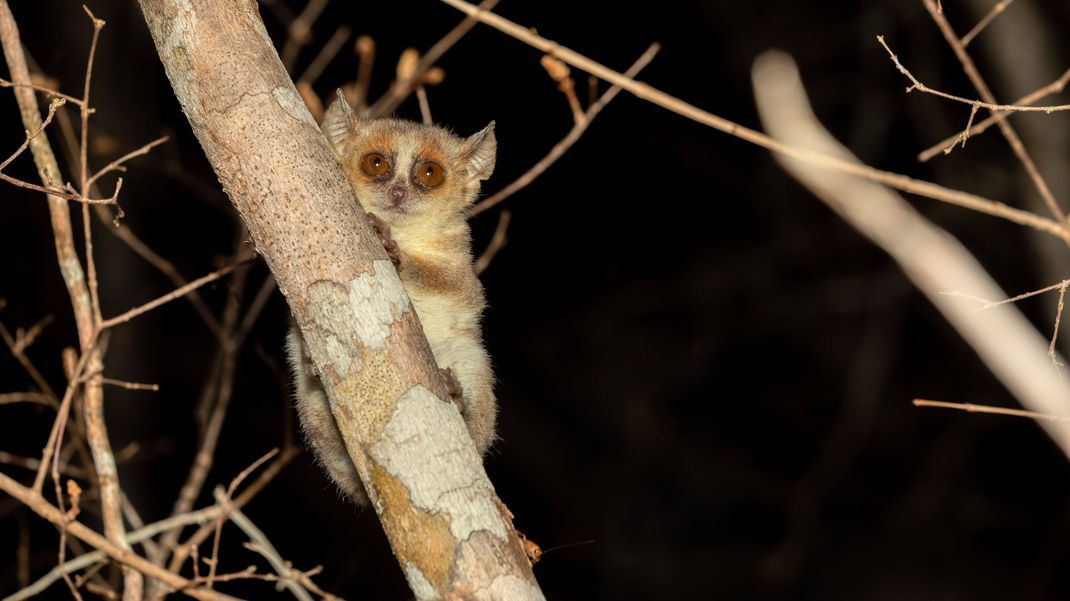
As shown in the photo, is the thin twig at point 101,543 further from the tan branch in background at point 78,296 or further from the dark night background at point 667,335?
the dark night background at point 667,335

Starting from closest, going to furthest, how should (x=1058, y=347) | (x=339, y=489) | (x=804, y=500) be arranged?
(x=339, y=489) < (x=1058, y=347) < (x=804, y=500)

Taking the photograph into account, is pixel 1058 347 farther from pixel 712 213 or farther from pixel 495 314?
pixel 495 314

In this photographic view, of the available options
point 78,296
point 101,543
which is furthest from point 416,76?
point 101,543

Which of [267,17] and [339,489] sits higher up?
[267,17]

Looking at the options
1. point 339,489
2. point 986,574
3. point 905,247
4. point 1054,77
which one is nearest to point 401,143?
point 339,489

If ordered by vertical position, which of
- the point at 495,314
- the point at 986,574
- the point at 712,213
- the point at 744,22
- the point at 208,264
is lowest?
the point at 208,264

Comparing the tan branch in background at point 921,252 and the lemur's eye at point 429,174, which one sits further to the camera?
the lemur's eye at point 429,174

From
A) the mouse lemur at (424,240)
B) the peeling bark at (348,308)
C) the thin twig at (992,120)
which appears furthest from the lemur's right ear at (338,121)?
the thin twig at (992,120)
